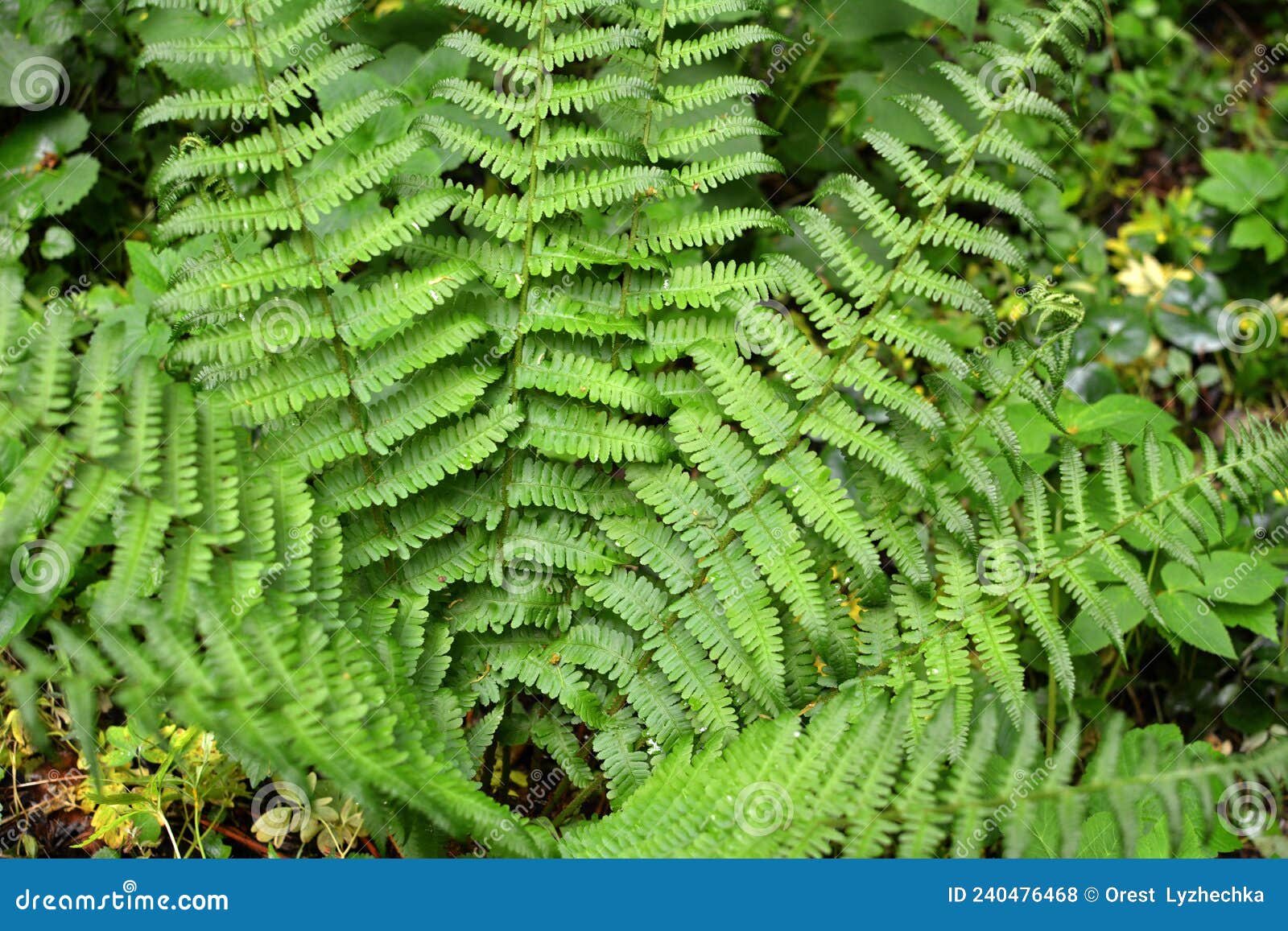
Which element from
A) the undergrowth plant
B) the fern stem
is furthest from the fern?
the fern stem

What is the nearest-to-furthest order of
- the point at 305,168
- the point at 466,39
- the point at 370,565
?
the point at 466,39 → the point at 370,565 → the point at 305,168

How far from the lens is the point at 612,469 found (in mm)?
2980

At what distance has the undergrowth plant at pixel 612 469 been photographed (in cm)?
224

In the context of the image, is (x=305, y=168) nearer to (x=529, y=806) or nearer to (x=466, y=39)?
(x=466, y=39)

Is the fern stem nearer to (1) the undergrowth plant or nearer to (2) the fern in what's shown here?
(1) the undergrowth plant

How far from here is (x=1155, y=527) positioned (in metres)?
2.55

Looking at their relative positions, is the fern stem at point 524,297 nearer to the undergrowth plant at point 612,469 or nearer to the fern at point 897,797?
the undergrowth plant at point 612,469

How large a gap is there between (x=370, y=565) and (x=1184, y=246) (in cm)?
405

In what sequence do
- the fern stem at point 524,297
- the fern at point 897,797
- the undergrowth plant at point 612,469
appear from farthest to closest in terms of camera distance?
the fern stem at point 524,297 < the undergrowth plant at point 612,469 < the fern at point 897,797

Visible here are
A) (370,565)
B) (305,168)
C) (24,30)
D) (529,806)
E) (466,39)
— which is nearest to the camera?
(466,39)

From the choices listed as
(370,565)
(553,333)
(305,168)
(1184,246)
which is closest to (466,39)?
(553,333)

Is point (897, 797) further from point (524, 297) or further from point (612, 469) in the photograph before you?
point (524, 297)

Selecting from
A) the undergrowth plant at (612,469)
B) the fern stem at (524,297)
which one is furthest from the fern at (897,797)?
the fern stem at (524,297)

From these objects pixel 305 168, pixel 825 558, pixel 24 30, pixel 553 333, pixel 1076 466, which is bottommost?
pixel 825 558
